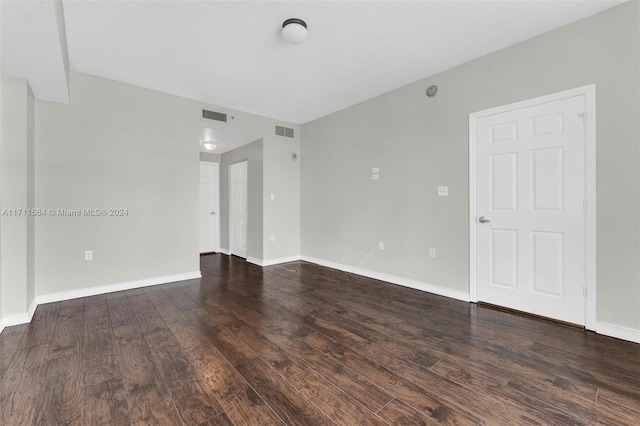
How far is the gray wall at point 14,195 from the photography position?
8.41ft

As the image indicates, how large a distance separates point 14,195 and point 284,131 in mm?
3725

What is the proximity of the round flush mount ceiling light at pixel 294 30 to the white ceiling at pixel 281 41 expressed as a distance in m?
0.05

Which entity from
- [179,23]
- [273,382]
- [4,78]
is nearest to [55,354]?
[273,382]

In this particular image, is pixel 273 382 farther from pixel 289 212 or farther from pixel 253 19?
pixel 289 212

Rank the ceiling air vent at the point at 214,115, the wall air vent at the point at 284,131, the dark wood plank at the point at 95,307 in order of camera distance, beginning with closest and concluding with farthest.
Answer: the dark wood plank at the point at 95,307 → the ceiling air vent at the point at 214,115 → the wall air vent at the point at 284,131

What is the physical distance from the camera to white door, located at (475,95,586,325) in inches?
98.7

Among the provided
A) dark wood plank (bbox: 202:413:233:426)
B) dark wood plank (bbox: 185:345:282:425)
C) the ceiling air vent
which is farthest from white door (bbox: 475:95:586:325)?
the ceiling air vent

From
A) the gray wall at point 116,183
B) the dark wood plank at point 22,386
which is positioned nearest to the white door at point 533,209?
the dark wood plank at point 22,386

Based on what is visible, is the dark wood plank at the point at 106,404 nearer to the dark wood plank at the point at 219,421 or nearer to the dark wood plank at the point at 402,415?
the dark wood plank at the point at 219,421

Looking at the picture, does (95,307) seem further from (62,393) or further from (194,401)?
(194,401)

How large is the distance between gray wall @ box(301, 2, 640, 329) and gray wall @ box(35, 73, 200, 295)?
7.13 feet

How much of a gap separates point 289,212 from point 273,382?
382 cm

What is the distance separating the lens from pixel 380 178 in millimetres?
4090

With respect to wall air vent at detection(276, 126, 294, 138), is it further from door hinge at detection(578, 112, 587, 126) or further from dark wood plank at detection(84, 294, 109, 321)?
door hinge at detection(578, 112, 587, 126)
